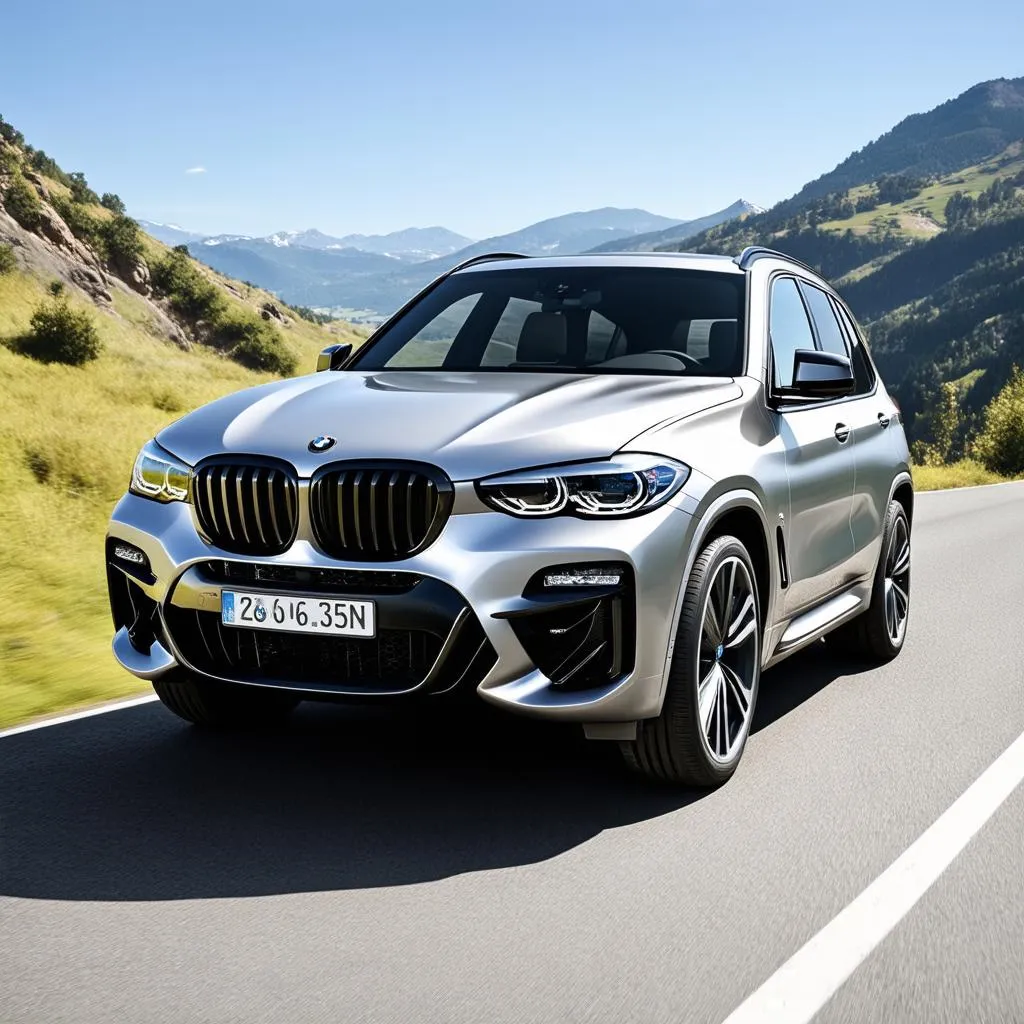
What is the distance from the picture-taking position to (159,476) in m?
4.36

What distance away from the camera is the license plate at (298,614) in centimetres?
386

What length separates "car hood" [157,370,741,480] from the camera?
3.98m

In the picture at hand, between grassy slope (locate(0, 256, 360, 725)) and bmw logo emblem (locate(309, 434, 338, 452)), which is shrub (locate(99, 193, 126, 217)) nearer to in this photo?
grassy slope (locate(0, 256, 360, 725))

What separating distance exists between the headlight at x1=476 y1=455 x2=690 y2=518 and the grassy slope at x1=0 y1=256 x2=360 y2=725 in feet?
9.92

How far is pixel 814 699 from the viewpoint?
6016 mm

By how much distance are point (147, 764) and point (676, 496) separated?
216 centimetres

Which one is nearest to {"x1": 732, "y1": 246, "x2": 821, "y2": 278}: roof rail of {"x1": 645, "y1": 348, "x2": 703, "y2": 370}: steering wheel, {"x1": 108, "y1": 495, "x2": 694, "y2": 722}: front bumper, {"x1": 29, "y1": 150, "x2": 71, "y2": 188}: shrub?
{"x1": 645, "y1": 348, "x2": 703, "y2": 370}: steering wheel

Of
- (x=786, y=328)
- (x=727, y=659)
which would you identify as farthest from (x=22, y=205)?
(x=727, y=659)

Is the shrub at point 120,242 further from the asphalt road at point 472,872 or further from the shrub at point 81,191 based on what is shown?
the asphalt road at point 472,872

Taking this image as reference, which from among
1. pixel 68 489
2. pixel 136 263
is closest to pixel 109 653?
pixel 68 489

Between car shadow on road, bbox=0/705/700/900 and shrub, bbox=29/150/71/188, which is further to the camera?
shrub, bbox=29/150/71/188

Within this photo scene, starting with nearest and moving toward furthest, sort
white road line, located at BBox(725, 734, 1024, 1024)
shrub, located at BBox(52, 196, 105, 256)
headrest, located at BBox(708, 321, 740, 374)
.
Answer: white road line, located at BBox(725, 734, 1024, 1024)
headrest, located at BBox(708, 321, 740, 374)
shrub, located at BBox(52, 196, 105, 256)

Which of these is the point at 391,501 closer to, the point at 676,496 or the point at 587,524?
the point at 587,524

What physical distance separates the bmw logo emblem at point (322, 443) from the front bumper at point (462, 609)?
0.90 ft
